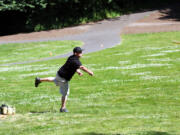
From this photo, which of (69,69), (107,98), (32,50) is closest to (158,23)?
(32,50)

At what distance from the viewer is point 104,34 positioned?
3559 cm

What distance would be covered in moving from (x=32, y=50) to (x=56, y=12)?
14.2 metres

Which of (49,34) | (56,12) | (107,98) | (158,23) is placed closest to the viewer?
(107,98)

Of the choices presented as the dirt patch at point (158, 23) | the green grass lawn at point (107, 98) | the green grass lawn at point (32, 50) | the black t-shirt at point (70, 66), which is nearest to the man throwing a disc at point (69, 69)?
the black t-shirt at point (70, 66)

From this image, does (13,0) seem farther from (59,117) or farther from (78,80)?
→ (59,117)

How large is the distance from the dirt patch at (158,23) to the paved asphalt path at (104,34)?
1.01 m

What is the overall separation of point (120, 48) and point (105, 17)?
18534 millimetres

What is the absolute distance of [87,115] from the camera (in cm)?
1070

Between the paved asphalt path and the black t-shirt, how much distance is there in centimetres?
1639

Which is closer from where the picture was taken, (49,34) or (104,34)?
(104,34)

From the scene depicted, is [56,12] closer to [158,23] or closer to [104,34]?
[104,34]

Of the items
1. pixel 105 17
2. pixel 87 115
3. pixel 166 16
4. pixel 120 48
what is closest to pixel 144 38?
pixel 120 48

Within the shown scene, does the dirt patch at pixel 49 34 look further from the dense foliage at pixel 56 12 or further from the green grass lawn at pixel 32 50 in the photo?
the green grass lawn at pixel 32 50

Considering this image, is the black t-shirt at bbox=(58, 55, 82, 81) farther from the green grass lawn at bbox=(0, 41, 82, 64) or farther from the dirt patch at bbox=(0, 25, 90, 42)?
the dirt patch at bbox=(0, 25, 90, 42)
